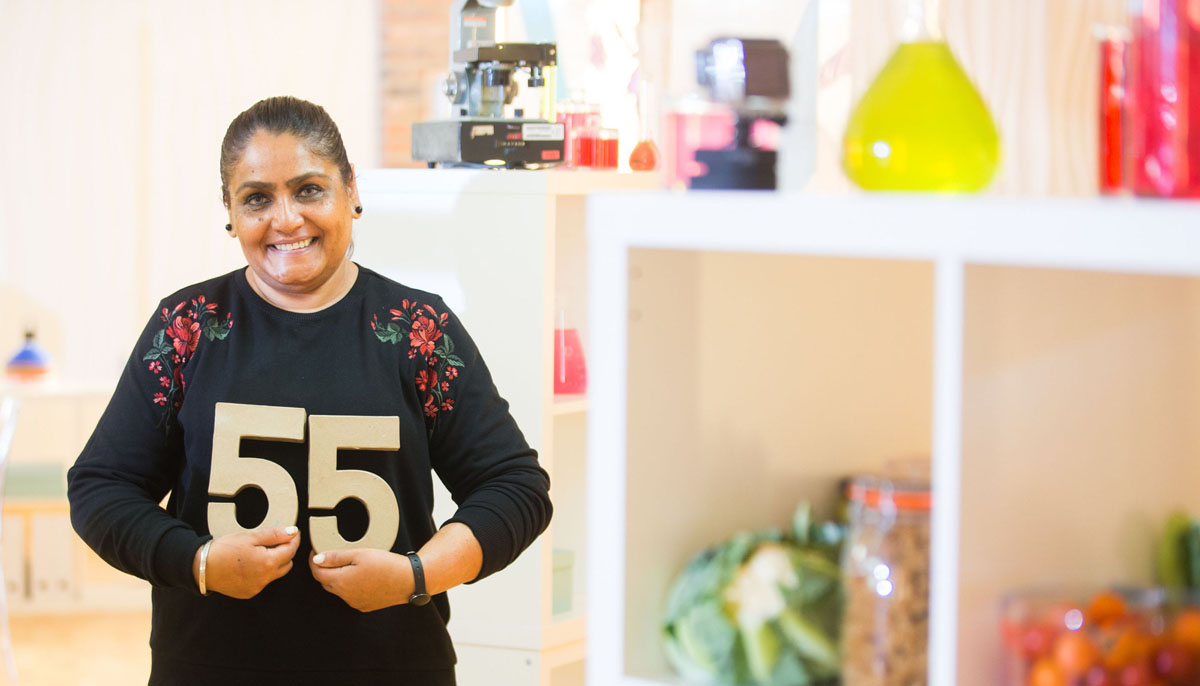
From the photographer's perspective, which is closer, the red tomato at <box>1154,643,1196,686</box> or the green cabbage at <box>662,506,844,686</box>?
the red tomato at <box>1154,643,1196,686</box>

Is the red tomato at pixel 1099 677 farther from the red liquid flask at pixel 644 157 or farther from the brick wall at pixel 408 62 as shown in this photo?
the brick wall at pixel 408 62

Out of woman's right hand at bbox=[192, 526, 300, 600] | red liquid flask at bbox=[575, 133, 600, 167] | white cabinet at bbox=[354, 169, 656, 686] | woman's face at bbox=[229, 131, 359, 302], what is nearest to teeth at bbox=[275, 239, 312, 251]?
woman's face at bbox=[229, 131, 359, 302]

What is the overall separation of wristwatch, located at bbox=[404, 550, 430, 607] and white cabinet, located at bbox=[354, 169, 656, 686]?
688 mm

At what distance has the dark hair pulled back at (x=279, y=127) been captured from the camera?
188 cm

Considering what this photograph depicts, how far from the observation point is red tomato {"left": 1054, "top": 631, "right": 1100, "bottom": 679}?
993 millimetres

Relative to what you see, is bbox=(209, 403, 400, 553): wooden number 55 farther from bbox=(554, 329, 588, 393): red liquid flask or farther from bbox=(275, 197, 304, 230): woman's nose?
bbox=(554, 329, 588, 393): red liquid flask

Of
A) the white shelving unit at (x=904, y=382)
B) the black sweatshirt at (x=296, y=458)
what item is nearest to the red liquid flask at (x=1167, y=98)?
the white shelving unit at (x=904, y=382)

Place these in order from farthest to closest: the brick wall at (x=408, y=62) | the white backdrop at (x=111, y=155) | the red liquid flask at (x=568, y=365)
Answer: the brick wall at (x=408, y=62) → the white backdrop at (x=111, y=155) → the red liquid flask at (x=568, y=365)

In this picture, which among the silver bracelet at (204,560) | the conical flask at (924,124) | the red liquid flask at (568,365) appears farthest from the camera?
the red liquid flask at (568,365)

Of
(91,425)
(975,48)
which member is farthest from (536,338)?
(91,425)

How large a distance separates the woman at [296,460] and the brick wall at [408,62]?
156 inches

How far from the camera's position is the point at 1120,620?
1016 mm

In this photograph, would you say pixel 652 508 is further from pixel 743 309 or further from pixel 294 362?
pixel 294 362

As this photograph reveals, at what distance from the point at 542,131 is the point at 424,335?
797mm
